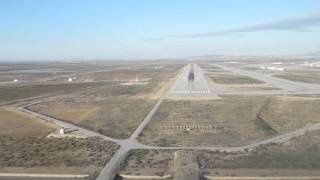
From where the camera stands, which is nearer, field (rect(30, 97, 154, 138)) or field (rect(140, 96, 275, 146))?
field (rect(140, 96, 275, 146))

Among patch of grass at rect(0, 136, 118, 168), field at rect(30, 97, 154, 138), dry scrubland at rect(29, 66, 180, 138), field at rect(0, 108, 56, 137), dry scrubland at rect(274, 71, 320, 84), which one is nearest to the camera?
patch of grass at rect(0, 136, 118, 168)

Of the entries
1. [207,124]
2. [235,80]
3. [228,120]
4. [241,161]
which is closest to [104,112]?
[207,124]

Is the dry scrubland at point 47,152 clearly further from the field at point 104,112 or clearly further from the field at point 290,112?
the field at point 290,112

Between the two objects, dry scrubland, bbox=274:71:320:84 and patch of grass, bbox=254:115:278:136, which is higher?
patch of grass, bbox=254:115:278:136

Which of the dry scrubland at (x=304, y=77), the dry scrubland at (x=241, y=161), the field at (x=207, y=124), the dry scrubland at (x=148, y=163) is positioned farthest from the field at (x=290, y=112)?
the dry scrubland at (x=304, y=77)

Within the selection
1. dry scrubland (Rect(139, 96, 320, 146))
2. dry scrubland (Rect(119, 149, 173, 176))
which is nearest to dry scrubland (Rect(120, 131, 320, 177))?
dry scrubland (Rect(119, 149, 173, 176))

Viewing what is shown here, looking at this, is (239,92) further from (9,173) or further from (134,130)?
(9,173)

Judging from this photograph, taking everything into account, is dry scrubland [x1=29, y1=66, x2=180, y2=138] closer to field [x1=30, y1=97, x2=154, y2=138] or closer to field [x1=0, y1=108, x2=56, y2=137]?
field [x1=30, y1=97, x2=154, y2=138]

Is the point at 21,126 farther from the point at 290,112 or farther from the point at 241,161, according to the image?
the point at 290,112
